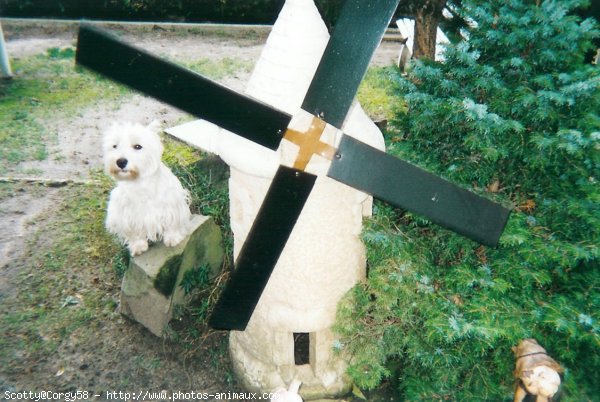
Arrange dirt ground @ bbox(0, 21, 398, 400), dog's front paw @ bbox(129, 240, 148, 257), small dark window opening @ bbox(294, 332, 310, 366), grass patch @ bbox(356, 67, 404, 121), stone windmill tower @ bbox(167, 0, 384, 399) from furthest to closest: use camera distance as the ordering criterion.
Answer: grass patch @ bbox(356, 67, 404, 121), small dark window opening @ bbox(294, 332, 310, 366), dog's front paw @ bbox(129, 240, 148, 257), dirt ground @ bbox(0, 21, 398, 400), stone windmill tower @ bbox(167, 0, 384, 399)

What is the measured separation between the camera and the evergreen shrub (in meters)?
2.76

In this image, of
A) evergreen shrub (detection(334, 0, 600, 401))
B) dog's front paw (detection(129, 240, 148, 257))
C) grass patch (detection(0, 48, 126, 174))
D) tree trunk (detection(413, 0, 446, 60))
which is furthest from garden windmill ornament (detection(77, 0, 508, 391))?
grass patch (detection(0, 48, 126, 174))

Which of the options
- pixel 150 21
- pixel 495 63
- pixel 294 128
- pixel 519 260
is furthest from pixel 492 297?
pixel 150 21

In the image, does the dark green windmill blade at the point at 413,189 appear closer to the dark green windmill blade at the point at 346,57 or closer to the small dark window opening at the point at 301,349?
the dark green windmill blade at the point at 346,57

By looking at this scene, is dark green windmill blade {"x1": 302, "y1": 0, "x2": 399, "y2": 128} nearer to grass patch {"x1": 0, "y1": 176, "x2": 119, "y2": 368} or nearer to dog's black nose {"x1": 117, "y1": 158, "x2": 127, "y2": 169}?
dog's black nose {"x1": 117, "y1": 158, "x2": 127, "y2": 169}

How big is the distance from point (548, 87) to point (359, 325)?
7.20ft

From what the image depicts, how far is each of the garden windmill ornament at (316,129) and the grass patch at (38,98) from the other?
5.19 metres

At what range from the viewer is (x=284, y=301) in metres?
3.63

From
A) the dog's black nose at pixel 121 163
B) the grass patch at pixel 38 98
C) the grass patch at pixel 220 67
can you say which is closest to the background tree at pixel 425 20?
the dog's black nose at pixel 121 163

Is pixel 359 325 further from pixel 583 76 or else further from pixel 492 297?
pixel 583 76

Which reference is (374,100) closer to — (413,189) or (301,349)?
(301,349)

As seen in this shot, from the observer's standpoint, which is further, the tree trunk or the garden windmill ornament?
the tree trunk

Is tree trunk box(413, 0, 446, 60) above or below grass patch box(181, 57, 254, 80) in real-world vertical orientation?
above

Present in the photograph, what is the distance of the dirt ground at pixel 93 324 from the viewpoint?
166 inches
